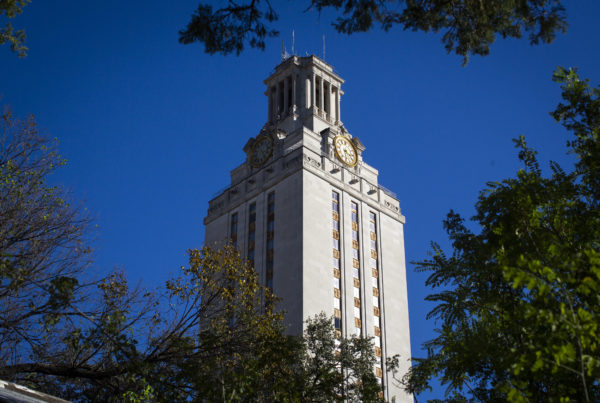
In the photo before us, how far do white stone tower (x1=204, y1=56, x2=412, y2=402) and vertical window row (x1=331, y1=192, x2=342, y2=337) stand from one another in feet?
0.46

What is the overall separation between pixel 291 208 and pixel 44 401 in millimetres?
57083

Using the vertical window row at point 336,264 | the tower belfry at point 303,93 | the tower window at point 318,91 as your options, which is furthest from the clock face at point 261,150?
the tower window at point 318,91

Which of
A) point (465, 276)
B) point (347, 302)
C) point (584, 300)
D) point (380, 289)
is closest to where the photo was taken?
point (584, 300)

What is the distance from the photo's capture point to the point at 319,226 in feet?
235

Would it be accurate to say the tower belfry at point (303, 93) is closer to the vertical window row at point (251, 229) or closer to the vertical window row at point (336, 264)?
the vertical window row at point (251, 229)

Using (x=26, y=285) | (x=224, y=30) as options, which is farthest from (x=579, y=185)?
(x=26, y=285)

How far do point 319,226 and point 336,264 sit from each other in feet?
15.7

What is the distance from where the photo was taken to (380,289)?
74.5 metres

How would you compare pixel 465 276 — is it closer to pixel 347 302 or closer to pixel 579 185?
pixel 579 185

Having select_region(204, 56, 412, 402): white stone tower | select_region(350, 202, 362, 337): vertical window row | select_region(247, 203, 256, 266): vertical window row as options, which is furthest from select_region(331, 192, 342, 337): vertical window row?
select_region(247, 203, 256, 266): vertical window row

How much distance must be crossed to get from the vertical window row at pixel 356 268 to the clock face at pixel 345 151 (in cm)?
652

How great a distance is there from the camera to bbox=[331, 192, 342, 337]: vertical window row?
6744cm

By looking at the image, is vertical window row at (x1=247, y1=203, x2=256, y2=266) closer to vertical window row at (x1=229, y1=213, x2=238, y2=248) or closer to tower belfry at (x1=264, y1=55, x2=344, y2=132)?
vertical window row at (x1=229, y1=213, x2=238, y2=248)

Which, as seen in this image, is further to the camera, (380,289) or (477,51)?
(380,289)
